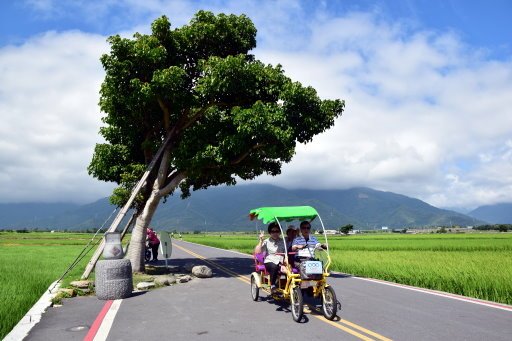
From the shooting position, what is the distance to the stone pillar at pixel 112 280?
36.2ft

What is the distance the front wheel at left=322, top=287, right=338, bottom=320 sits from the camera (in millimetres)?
8094

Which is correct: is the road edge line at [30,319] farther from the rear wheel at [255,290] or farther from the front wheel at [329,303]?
the front wheel at [329,303]

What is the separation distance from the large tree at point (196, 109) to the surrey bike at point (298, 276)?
4703 millimetres

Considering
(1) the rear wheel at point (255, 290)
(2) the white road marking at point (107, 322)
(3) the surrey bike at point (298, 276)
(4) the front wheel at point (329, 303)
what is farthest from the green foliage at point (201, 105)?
(4) the front wheel at point (329, 303)

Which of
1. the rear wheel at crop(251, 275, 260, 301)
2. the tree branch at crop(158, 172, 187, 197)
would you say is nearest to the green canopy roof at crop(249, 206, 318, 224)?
the rear wheel at crop(251, 275, 260, 301)

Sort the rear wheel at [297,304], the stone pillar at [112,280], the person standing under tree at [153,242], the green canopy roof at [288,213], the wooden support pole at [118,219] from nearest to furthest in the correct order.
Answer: the rear wheel at [297,304] → the green canopy roof at [288,213] → the stone pillar at [112,280] → the wooden support pole at [118,219] → the person standing under tree at [153,242]

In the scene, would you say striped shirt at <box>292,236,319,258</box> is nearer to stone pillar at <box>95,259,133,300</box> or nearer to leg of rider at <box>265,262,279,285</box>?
leg of rider at <box>265,262,279,285</box>

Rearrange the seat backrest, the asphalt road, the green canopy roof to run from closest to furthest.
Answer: the asphalt road
the green canopy roof
the seat backrest

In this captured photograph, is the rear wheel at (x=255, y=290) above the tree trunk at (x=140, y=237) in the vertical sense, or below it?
below

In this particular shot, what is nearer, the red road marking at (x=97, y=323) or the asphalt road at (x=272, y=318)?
the asphalt road at (x=272, y=318)

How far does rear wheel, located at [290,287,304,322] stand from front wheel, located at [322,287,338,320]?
23.9 inches

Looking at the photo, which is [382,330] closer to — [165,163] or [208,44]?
[165,163]

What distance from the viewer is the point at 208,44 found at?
1661 cm

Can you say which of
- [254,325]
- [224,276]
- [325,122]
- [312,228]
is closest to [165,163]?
[224,276]
